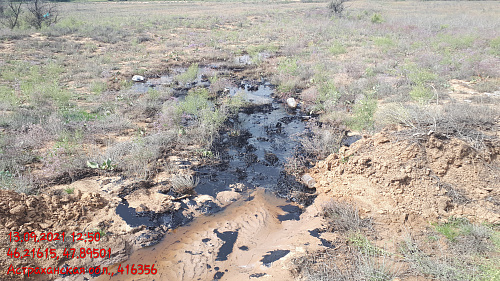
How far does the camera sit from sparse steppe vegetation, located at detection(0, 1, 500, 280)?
14.8ft

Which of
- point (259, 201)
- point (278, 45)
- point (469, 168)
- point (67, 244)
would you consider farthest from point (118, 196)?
point (278, 45)

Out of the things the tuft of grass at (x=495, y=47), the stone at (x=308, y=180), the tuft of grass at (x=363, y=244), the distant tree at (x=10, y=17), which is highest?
the distant tree at (x=10, y=17)

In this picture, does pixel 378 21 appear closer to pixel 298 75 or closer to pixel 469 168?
pixel 298 75

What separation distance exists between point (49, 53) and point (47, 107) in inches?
369

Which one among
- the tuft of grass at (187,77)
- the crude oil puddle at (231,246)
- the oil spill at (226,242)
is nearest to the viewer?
the crude oil puddle at (231,246)

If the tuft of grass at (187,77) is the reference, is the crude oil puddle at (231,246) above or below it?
below

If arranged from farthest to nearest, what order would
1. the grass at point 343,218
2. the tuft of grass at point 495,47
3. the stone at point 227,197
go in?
1. the tuft of grass at point 495,47
2. the stone at point 227,197
3. the grass at point 343,218

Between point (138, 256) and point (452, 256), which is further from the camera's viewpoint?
point (138, 256)

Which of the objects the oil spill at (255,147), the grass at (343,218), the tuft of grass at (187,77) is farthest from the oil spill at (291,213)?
the tuft of grass at (187,77)

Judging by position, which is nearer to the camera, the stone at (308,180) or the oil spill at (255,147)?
the stone at (308,180)

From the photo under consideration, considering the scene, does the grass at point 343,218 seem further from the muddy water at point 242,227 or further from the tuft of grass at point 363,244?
the muddy water at point 242,227

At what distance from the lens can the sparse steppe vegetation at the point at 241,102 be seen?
451cm

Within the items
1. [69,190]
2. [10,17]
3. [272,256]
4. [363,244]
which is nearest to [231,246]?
[272,256]

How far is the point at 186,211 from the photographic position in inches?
223
